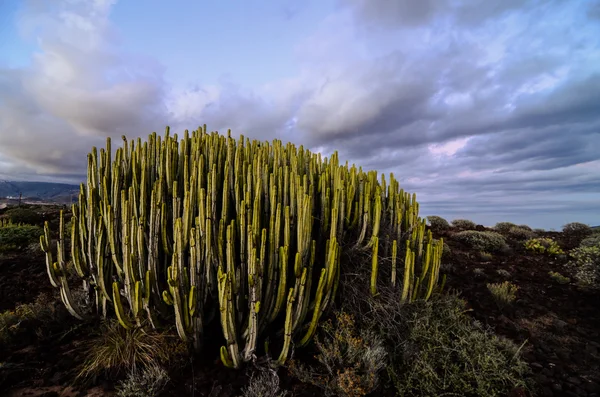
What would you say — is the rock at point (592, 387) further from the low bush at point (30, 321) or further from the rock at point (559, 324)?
the low bush at point (30, 321)

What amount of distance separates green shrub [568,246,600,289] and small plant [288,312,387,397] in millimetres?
5948

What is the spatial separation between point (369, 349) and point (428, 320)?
1.08 metres

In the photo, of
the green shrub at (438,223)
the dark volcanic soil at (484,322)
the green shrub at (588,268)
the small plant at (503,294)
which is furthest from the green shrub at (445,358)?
the green shrub at (438,223)

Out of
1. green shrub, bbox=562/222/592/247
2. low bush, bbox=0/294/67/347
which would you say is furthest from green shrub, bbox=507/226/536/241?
low bush, bbox=0/294/67/347

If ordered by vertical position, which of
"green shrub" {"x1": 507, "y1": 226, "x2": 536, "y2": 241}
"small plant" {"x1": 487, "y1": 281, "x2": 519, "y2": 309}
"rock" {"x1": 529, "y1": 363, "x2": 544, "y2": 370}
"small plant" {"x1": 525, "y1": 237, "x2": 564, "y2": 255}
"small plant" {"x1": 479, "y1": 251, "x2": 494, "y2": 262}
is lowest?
"rock" {"x1": 529, "y1": 363, "x2": 544, "y2": 370}

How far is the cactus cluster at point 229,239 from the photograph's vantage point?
12.1ft

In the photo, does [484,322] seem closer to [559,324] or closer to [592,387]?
[559,324]

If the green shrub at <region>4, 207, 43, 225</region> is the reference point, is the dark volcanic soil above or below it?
below

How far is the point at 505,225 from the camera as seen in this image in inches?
602

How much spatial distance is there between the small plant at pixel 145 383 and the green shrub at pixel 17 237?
26.6ft

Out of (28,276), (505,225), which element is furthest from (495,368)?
(505,225)

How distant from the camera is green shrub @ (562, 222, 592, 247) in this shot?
1242cm

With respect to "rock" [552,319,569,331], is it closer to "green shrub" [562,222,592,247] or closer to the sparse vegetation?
"green shrub" [562,222,592,247]

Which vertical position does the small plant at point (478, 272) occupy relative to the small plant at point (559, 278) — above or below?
above
